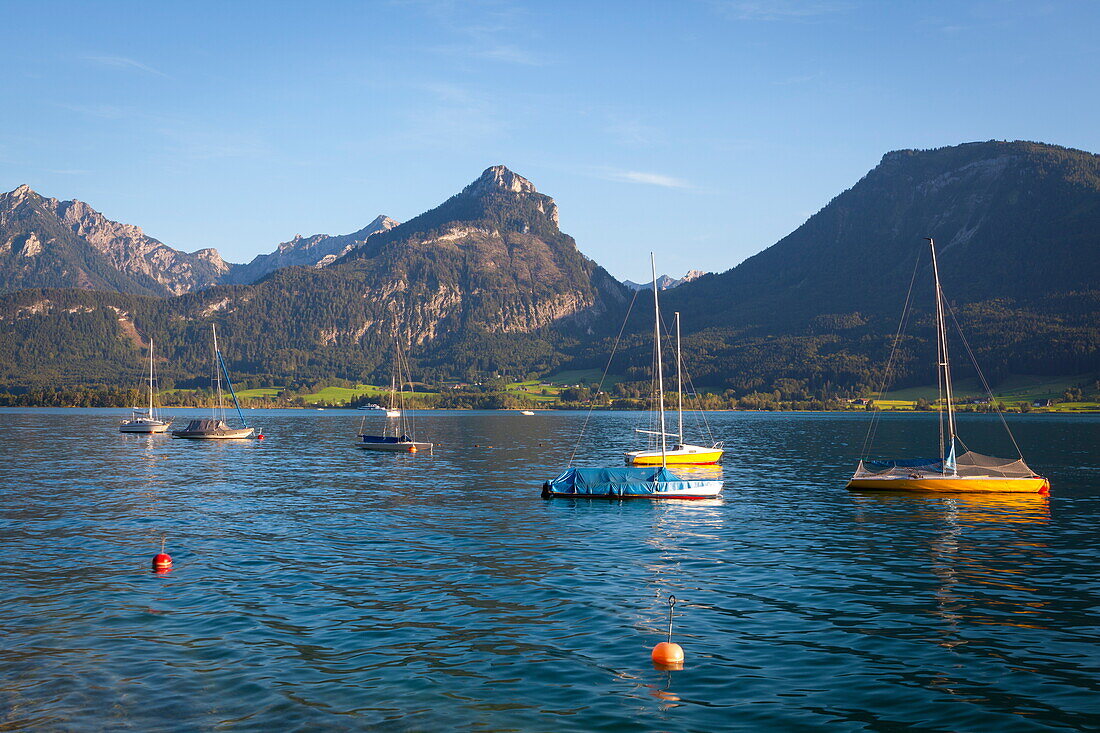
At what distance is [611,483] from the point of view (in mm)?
67625

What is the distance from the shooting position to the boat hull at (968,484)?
6944 centimetres

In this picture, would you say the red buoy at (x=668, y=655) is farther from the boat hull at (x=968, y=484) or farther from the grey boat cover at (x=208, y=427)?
the grey boat cover at (x=208, y=427)

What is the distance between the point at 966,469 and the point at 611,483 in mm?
31467

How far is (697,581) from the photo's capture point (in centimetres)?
3753

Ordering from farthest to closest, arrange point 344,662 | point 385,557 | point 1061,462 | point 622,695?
point 1061,462 < point 385,557 < point 344,662 < point 622,695

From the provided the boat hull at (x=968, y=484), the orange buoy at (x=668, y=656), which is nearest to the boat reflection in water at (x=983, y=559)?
the boat hull at (x=968, y=484)

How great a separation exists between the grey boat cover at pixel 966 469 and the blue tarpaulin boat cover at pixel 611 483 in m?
19.0

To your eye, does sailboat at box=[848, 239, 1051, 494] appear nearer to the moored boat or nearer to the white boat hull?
the moored boat

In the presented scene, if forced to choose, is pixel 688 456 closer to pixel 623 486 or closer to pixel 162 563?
pixel 623 486

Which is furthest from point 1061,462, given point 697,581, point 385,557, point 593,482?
point 385,557

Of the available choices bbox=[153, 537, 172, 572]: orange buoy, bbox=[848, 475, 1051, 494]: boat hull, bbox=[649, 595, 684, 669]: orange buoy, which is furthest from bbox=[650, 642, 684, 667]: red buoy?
bbox=[848, 475, 1051, 494]: boat hull

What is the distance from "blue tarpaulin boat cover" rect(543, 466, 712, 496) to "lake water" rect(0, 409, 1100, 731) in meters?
1.98

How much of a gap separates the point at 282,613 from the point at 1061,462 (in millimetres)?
100205

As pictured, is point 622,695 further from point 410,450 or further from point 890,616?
point 410,450
